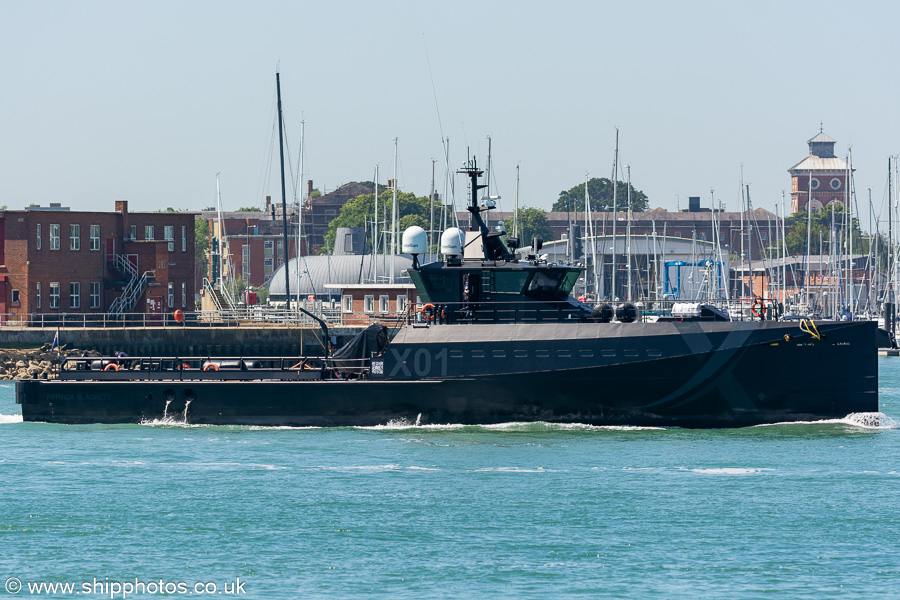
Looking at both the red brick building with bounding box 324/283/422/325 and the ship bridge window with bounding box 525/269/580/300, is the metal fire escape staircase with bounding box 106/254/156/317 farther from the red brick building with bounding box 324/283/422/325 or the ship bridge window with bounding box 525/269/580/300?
the ship bridge window with bounding box 525/269/580/300

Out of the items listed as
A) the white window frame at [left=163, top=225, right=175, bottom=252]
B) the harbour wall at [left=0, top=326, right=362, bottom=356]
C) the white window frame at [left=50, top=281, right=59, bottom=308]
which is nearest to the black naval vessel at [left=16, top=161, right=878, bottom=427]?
the harbour wall at [left=0, top=326, right=362, bottom=356]

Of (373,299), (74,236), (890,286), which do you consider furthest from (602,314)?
(890,286)

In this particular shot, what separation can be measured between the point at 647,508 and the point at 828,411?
8.93 m

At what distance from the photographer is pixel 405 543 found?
857 inches

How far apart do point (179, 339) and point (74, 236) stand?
36.4ft

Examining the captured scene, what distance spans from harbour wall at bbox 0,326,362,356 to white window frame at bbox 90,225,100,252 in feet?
25.7

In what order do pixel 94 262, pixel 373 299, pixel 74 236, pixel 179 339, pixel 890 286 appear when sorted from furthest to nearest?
pixel 890 286 < pixel 94 262 < pixel 74 236 < pixel 373 299 < pixel 179 339

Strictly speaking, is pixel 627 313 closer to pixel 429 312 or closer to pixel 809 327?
pixel 809 327

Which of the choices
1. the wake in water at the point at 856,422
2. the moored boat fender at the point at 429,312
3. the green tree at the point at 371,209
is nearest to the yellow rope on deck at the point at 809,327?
the wake in water at the point at 856,422

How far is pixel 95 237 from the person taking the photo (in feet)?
222

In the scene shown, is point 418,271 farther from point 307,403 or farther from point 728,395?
point 728,395

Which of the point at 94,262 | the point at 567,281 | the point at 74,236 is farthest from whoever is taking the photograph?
the point at 94,262

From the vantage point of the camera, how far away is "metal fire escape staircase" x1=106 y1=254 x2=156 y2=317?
68000 millimetres

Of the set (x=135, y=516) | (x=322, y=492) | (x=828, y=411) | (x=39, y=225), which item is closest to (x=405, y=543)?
(x=322, y=492)
